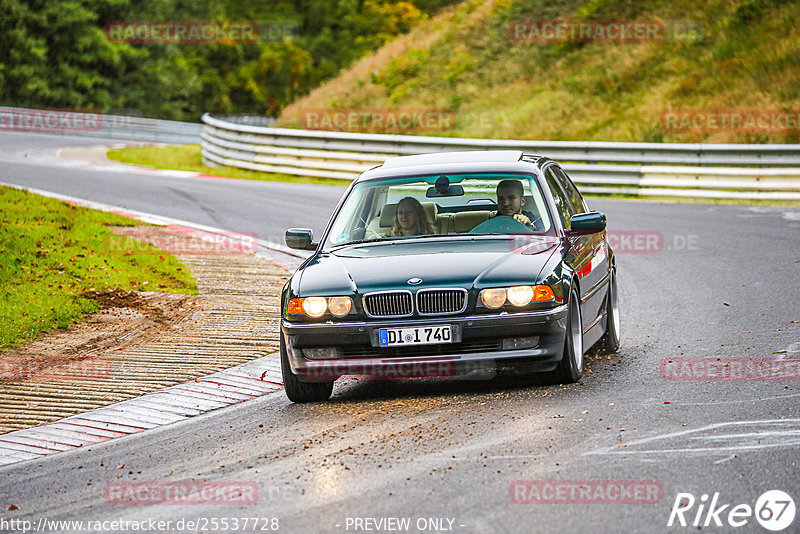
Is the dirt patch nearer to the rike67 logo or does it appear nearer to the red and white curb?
the red and white curb

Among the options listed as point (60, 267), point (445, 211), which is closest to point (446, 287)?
point (445, 211)

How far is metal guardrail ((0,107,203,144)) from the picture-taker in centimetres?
4409

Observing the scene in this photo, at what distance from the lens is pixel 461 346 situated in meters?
7.39

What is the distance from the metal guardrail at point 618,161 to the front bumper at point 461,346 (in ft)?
46.7

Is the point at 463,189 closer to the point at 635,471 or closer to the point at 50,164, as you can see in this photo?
the point at 635,471

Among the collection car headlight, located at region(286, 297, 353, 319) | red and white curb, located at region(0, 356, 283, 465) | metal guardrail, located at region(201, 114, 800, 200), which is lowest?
metal guardrail, located at region(201, 114, 800, 200)

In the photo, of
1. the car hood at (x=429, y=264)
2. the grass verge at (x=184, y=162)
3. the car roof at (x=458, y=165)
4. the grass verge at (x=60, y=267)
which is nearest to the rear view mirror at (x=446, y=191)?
the car roof at (x=458, y=165)

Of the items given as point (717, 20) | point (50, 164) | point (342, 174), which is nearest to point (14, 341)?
point (342, 174)

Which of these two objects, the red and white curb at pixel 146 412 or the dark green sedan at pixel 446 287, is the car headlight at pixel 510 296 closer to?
the dark green sedan at pixel 446 287

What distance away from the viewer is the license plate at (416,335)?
7.36 metres

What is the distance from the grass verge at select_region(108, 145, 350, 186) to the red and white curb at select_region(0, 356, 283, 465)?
1729 cm

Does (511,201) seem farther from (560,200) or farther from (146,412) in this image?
(146,412)

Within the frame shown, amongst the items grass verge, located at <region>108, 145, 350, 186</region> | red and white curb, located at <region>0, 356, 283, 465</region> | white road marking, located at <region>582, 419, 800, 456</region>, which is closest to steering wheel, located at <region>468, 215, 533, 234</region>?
red and white curb, located at <region>0, 356, 283, 465</region>

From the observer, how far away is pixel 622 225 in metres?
17.8
